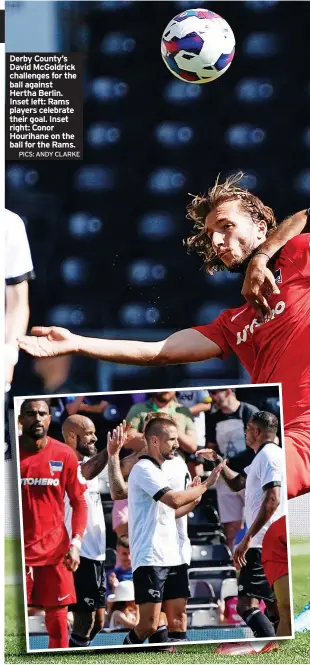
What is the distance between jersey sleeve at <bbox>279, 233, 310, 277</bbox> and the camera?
4387 mm

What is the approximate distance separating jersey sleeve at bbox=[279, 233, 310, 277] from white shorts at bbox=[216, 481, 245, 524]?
1.02 m

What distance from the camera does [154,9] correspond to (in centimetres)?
446

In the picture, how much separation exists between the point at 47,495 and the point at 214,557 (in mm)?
776

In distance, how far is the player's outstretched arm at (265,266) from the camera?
4.36 metres

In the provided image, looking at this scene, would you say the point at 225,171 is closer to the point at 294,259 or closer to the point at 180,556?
the point at 294,259

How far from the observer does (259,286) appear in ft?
14.4

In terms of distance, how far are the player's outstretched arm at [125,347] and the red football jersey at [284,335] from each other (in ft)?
0.23

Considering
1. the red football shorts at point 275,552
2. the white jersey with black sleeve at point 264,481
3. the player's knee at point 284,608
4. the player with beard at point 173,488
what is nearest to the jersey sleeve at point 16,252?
the player with beard at point 173,488

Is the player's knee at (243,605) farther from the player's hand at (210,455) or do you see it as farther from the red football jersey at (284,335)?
the red football jersey at (284,335)

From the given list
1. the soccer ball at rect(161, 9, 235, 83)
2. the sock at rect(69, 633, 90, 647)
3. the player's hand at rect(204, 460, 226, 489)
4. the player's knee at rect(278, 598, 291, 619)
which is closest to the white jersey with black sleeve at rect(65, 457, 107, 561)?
the sock at rect(69, 633, 90, 647)

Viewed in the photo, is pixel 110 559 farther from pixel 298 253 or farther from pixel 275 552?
pixel 298 253

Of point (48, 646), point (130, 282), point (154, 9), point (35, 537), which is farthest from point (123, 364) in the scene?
point (154, 9)

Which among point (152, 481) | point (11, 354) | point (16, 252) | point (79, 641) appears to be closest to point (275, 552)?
point (152, 481)

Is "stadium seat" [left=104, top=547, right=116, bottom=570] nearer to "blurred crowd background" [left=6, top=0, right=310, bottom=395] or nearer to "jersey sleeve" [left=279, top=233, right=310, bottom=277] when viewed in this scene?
"blurred crowd background" [left=6, top=0, right=310, bottom=395]
